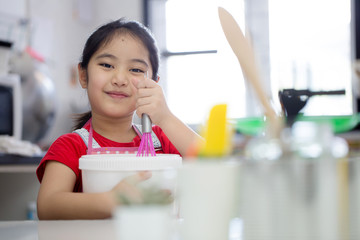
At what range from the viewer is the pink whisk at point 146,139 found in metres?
0.69

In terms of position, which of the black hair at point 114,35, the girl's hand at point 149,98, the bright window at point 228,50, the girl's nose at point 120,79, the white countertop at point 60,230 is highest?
the bright window at point 228,50

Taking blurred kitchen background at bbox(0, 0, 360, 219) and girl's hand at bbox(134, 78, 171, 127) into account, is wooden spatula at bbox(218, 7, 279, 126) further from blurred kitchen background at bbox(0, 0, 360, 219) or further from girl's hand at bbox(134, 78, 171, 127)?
blurred kitchen background at bbox(0, 0, 360, 219)

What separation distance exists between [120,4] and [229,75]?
1280 millimetres

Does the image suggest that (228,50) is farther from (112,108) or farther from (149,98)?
(149,98)

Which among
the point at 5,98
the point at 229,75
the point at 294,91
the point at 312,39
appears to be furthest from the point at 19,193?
the point at 312,39

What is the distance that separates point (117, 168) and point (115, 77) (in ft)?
1.55

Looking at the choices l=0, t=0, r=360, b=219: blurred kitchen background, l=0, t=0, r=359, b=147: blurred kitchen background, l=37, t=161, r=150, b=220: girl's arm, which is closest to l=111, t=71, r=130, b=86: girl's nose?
l=37, t=161, r=150, b=220: girl's arm

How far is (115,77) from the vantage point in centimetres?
99

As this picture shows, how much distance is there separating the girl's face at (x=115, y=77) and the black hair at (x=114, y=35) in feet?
0.10

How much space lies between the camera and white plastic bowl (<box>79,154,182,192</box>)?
1.76ft

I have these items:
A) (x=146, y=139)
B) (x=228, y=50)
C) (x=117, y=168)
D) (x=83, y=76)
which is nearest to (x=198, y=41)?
(x=228, y=50)

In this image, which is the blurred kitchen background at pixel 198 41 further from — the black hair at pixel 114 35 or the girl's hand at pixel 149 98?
the girl's hand at pixel 149 98

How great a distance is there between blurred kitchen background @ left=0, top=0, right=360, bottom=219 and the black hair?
1.59 meters

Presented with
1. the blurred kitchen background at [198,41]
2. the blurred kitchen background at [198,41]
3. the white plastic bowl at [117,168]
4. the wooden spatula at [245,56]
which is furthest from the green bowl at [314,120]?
the blurred kitchen background at [198,41]
